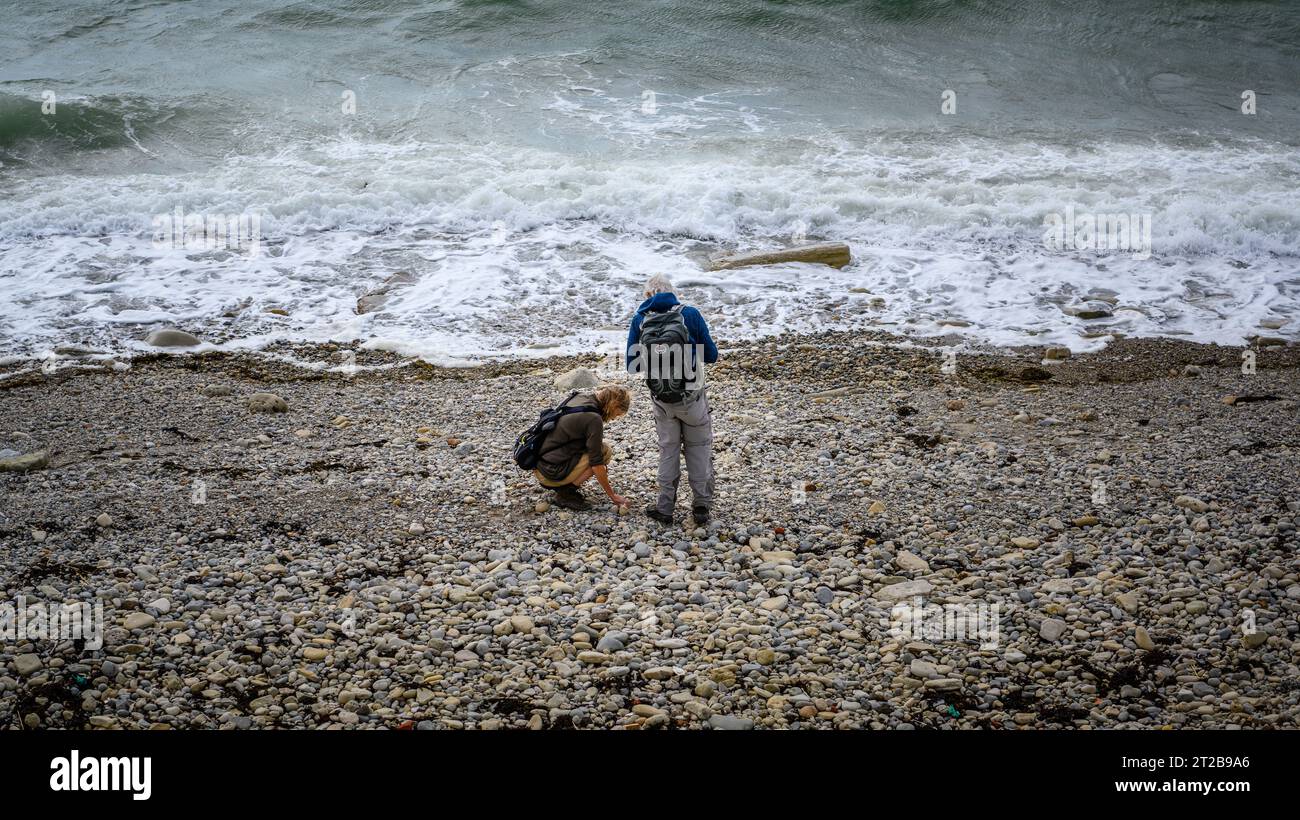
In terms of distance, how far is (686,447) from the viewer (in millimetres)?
6895

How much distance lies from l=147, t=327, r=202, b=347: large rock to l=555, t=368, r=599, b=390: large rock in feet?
16.0

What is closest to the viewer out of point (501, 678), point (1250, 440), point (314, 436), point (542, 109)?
point (501, 678)

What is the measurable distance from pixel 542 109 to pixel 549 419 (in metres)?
15.9

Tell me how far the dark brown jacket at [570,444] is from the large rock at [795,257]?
25.0ft

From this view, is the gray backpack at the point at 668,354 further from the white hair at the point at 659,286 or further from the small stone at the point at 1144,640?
the small stone at the point at 1144,640

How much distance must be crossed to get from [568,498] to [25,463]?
4.78m

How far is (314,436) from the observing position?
8.82m

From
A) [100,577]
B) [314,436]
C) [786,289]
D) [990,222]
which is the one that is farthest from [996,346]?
[100,577]

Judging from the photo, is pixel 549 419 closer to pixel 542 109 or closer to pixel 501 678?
pixel 501 678

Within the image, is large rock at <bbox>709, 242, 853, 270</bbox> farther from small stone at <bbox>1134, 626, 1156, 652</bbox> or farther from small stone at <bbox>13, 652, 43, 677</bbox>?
small stone at <bbox>13, 652, 43, 677</bbox>

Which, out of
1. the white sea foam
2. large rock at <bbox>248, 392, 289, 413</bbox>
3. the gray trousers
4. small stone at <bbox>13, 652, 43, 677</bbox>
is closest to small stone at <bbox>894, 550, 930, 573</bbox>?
the gray trousers

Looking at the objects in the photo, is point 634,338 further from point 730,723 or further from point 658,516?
point 730,723

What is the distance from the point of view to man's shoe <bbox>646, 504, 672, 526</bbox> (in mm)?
→ 6996

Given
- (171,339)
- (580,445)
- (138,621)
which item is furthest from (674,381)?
(171,339)
